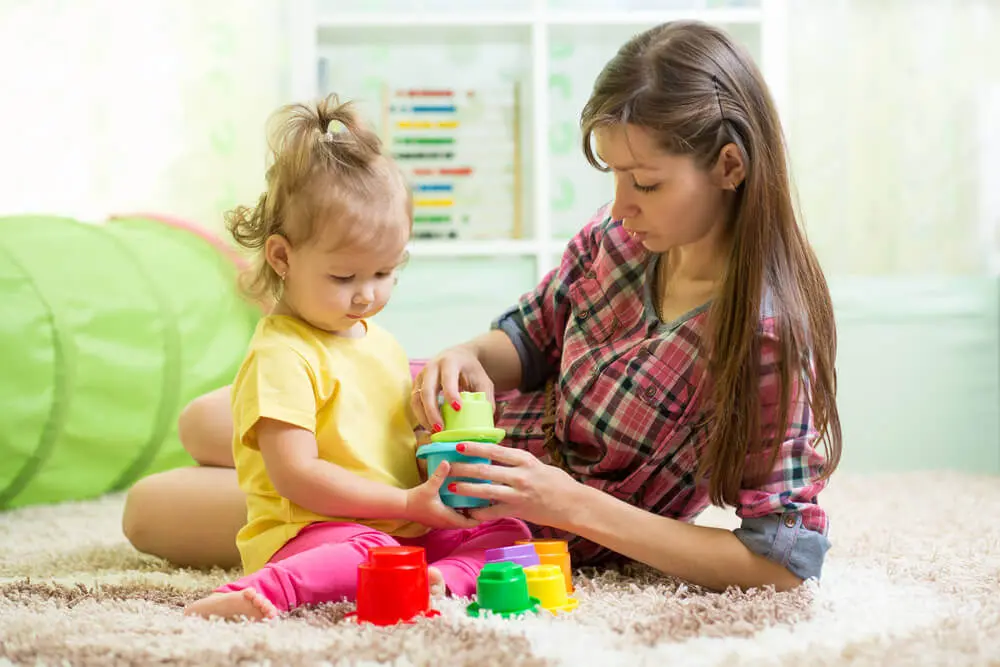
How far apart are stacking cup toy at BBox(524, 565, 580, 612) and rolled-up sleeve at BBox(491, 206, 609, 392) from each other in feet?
1.28

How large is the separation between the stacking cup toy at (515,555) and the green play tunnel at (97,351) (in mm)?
1107

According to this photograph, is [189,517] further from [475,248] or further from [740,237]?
[475,248]

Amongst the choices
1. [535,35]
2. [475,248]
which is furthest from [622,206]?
[535,35]

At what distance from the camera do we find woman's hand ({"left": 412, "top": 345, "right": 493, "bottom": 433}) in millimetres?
1155

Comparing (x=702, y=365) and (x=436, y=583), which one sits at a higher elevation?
(x=702, y=365)

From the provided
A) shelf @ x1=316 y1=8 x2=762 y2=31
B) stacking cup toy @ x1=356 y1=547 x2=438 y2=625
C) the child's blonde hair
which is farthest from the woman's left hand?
shelf @ x1=316 y1=8 x2=762 y2=31

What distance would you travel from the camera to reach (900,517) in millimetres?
1737

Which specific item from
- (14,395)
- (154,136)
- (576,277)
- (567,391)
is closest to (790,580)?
(567,391)

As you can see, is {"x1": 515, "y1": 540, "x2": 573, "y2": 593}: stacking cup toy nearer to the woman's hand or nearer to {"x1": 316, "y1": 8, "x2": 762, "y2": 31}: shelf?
the woman's hand

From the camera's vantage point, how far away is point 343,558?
3.40ft

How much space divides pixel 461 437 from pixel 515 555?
127mm

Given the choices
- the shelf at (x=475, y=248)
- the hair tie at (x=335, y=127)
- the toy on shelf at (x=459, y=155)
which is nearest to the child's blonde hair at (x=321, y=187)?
the hair tie at (x=335, y=127)

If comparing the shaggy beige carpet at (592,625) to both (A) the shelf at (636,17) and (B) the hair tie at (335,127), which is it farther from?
(A) the shelf at (636,17)

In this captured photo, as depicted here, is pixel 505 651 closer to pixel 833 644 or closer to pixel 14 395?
pixel 833 644
